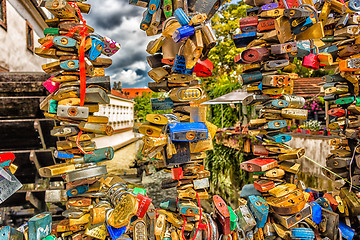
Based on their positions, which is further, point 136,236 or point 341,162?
point 341,162

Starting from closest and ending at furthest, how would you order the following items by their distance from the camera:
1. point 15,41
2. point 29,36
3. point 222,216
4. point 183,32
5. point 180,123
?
point 183,32
point 180,123
point 222,216
point 15,41
point 29,36

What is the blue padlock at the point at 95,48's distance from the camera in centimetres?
142

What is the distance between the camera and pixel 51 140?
3930 millimetres

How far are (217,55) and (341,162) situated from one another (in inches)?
356

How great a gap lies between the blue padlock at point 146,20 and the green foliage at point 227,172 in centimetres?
415

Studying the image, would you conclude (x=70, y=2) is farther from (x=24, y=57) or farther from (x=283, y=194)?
(x=24, y=57)

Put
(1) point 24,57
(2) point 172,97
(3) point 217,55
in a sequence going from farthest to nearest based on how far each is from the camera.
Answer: (3) point 217,55 → (1) point 24,57 → (2) point 172,97

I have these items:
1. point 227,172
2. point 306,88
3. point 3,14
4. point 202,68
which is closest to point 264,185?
point 202,68

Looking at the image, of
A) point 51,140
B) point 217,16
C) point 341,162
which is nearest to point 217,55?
point 217,16

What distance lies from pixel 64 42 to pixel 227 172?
5255 millimetres

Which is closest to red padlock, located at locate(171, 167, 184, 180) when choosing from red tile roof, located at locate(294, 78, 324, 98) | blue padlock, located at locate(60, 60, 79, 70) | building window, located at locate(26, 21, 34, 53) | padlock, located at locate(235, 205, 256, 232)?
padlock, located at locate(235, 205, 256, 232)

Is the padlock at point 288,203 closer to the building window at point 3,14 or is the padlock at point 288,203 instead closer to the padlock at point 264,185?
the padlock at point 264,185

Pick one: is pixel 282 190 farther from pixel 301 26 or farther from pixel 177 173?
pixel 301 26

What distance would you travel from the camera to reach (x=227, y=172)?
5.81 meters
